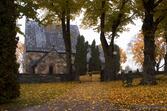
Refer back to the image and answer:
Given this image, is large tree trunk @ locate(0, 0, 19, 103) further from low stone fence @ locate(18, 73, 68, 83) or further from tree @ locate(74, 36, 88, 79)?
tree @ locate(74, 36, 88, 79)

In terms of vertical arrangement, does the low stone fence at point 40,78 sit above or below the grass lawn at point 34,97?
above

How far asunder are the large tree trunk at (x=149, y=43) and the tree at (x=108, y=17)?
44.3 ft

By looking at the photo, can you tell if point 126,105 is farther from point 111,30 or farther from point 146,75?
point 111,30

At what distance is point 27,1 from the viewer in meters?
34.6

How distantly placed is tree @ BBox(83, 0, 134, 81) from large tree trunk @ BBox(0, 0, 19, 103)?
29459mm

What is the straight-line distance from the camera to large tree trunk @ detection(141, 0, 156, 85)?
35.1 m

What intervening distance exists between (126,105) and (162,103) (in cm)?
151

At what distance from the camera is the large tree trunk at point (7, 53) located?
19.2 meters

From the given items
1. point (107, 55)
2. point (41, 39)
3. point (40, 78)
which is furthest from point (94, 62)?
point (107, 55)

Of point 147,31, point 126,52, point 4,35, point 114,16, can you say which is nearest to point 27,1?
point 147,31

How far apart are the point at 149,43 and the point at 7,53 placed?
1872 centimetres

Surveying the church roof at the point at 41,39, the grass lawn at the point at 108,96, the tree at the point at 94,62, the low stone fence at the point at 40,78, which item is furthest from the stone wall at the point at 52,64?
the grass lawn at the point at 108,96

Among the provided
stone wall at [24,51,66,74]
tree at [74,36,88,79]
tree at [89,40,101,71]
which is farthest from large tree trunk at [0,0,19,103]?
tree at [89,40,101,71]

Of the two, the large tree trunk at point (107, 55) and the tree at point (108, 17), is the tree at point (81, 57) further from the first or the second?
the large tree trunk at point (107, 55)
